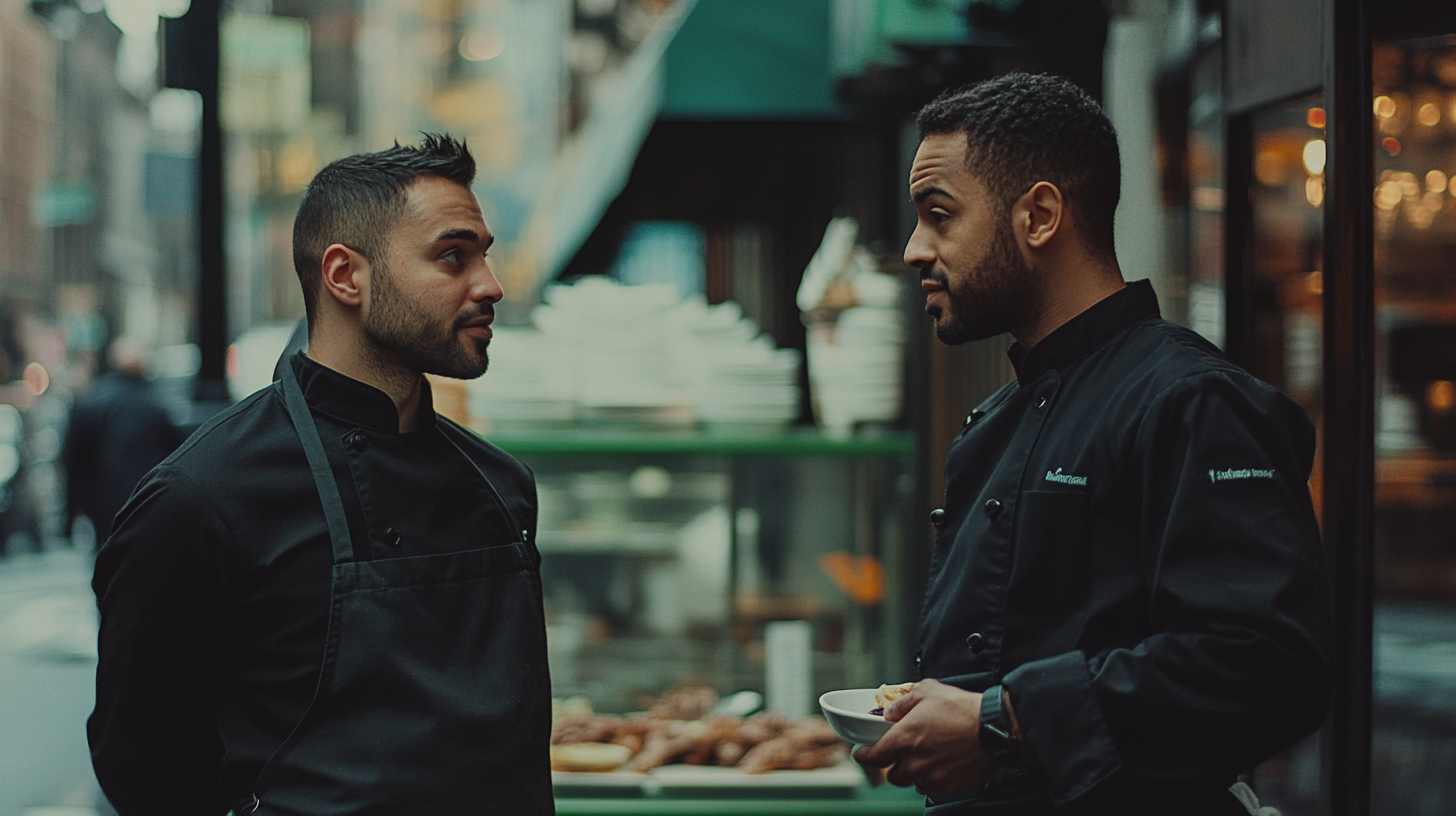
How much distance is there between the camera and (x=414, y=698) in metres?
1.76

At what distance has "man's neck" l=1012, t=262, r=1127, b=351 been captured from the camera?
1689 mm

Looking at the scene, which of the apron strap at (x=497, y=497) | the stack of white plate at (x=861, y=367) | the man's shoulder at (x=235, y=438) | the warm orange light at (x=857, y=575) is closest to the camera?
the man's shoulder at (x=235, y=438)

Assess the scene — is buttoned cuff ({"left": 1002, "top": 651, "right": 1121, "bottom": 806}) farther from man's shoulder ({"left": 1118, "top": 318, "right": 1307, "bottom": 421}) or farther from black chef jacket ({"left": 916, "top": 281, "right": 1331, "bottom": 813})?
man's shoulder ({"left": 1118, "top": 318, "right": 1307, "bottom": 421})

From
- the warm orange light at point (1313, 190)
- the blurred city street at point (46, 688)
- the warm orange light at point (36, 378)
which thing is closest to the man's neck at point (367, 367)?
the warm orange light at point (1313, 190)

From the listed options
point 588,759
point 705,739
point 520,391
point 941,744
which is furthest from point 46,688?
point 941,744

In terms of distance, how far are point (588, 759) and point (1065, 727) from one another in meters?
2.02

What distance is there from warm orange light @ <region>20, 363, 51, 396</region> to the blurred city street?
37.0 feet

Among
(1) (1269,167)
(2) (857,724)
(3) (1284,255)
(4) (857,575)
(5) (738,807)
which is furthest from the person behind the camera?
(4) (857,575)

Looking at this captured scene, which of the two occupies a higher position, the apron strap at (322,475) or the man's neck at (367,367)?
the man's neck at (367,367)

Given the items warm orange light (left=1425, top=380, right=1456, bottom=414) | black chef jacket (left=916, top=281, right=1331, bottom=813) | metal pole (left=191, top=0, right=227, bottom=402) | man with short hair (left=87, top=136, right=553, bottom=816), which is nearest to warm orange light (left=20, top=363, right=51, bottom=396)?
metal pole (left=191, top=0, right=227, bottom=402)

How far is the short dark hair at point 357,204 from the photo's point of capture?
6.19 ft

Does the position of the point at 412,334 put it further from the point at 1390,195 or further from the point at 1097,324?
the point at 1390,195

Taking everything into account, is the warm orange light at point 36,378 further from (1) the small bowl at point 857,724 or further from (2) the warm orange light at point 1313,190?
(1) the small bowl at point 857,724

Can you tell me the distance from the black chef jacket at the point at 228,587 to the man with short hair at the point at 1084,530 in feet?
2.70
